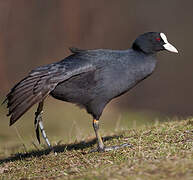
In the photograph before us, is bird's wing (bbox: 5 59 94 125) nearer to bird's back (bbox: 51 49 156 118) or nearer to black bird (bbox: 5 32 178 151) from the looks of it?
black bird (bbox: 5 32 178 151)

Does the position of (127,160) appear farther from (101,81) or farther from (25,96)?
(25,96)

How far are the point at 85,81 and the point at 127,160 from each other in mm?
1442

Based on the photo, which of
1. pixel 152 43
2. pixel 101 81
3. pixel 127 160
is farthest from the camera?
pixel 152 43

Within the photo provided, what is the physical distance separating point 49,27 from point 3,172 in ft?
40.1

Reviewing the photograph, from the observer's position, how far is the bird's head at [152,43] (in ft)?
19.4

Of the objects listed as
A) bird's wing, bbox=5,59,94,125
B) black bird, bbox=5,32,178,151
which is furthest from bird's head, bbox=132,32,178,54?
bird's wing, bbox=5,59,94,125

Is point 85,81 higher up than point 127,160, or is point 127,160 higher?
point 85,81

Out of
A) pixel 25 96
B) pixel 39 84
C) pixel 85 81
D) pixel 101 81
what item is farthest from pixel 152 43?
pixel 25 96

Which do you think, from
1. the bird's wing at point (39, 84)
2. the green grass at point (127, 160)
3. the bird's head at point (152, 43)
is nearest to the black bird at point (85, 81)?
the bird's wing at point (39, 84)

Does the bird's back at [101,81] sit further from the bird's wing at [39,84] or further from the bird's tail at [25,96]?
the bird's tail at [25,96]

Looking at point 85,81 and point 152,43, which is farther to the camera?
point 152,43

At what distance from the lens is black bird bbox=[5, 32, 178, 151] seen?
17.7 feet

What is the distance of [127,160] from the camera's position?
457 centimetres

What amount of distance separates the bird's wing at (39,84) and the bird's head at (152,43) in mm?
875
